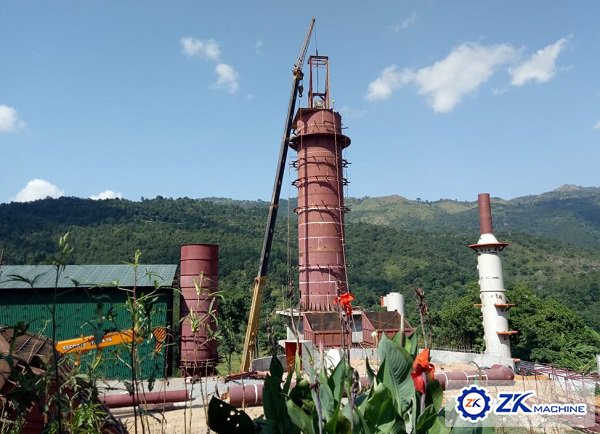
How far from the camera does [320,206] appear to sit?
25.7 metres

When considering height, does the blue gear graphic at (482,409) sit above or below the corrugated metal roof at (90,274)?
below

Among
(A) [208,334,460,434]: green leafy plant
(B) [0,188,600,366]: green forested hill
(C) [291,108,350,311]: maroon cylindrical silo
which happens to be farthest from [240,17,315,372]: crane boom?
(B) [0,188,600,366]: green forested hill

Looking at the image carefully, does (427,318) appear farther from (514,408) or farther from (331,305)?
(331,305)

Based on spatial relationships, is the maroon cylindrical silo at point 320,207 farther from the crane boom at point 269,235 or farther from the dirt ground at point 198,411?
the dirt ground at point 198,411

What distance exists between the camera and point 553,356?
2442 cm

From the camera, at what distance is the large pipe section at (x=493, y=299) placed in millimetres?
21453

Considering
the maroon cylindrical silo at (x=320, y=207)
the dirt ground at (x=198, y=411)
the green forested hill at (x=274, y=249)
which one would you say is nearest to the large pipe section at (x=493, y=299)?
the dirt ground at (x=198, y=411)

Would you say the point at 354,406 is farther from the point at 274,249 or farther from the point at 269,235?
the point at 274,249

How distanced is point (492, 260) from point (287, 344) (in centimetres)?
1179

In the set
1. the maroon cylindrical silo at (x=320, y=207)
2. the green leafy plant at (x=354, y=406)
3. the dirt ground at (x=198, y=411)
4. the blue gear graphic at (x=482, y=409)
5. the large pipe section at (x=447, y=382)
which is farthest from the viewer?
the maroon cylindrical silo at (x=320, y=207)

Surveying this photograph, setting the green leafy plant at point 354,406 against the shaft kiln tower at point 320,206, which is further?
the shaft kiln tower at point 320,206

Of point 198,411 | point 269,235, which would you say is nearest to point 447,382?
point 198,411

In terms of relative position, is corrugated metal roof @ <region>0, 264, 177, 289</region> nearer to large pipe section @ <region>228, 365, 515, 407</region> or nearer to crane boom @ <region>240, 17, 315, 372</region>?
crane boom @ <region>240, 17, 315, 372</region>

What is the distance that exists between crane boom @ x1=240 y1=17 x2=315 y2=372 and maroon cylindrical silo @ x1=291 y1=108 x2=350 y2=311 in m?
1.00
